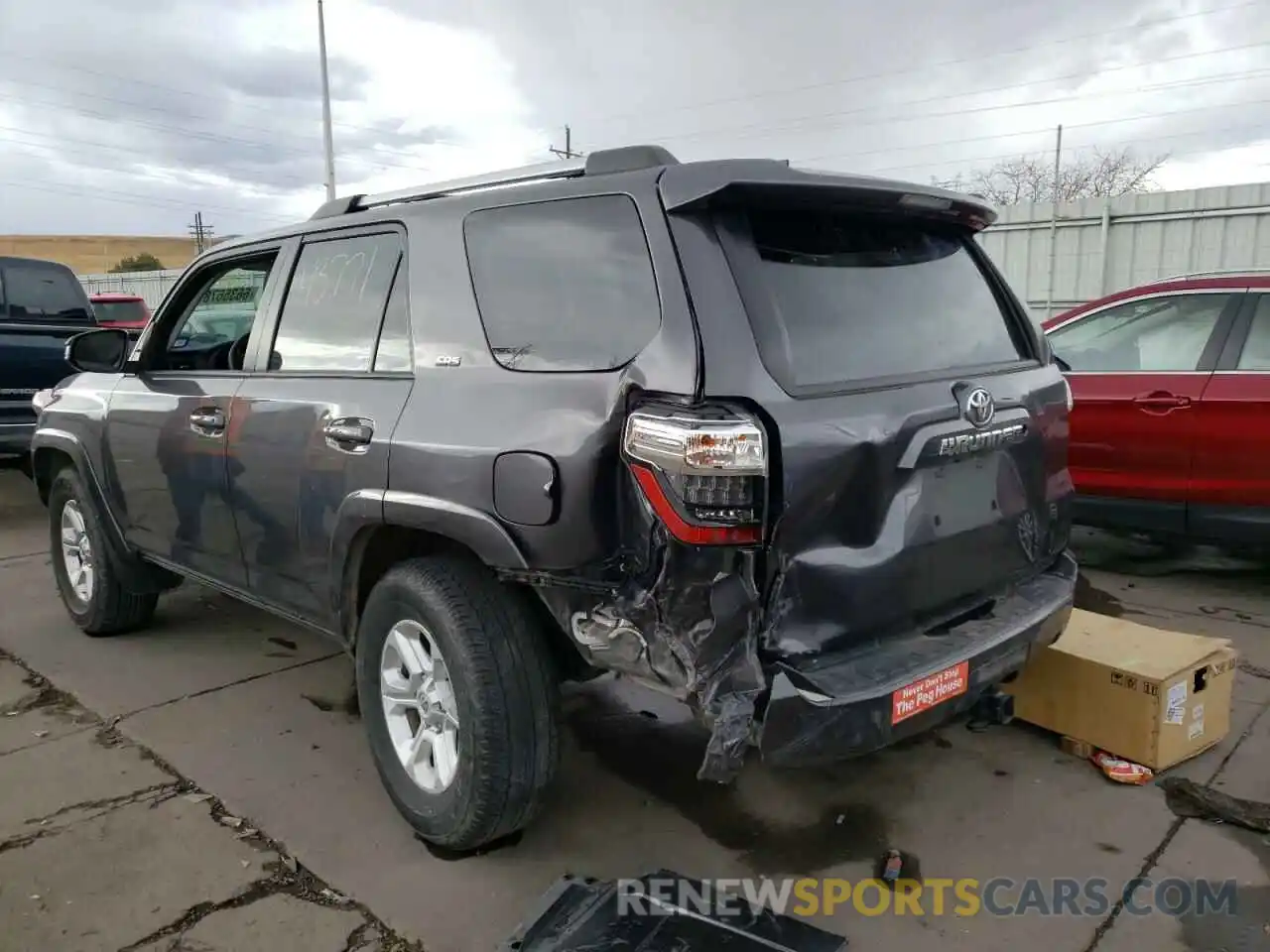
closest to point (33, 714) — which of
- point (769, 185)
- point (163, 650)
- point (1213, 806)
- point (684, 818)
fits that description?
point (163, 650)

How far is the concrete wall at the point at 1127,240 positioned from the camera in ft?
36.8

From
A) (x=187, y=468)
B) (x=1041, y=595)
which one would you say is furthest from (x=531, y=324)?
(x=187, y=468)

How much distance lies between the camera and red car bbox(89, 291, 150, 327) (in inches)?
599

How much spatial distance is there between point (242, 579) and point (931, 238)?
2.80 metres

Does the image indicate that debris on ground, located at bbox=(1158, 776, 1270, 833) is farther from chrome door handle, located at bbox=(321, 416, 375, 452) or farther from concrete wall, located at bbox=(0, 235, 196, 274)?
concrete wall, located at bbox=(0, 235, 196, 274)

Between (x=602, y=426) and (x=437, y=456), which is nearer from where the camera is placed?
(x=602, y=426)

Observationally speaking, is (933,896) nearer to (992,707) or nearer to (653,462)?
(992,707)

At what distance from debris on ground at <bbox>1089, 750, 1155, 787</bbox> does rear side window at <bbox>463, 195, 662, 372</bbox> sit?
2302 mm

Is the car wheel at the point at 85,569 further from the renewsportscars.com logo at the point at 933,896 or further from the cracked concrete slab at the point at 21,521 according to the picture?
the renewsportscars.com logo at the point at 933,896

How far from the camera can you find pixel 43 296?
9.36 metres

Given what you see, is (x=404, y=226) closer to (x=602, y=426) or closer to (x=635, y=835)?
(x=602, y=426)

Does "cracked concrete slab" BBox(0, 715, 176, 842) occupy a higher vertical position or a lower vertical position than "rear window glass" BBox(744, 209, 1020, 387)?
lower

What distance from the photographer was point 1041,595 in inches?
116

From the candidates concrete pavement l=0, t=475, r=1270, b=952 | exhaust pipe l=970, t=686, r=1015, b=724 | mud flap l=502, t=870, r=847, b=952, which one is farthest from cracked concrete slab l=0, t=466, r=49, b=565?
exhaust pipe l=970, t=686, r=1015, b=724
